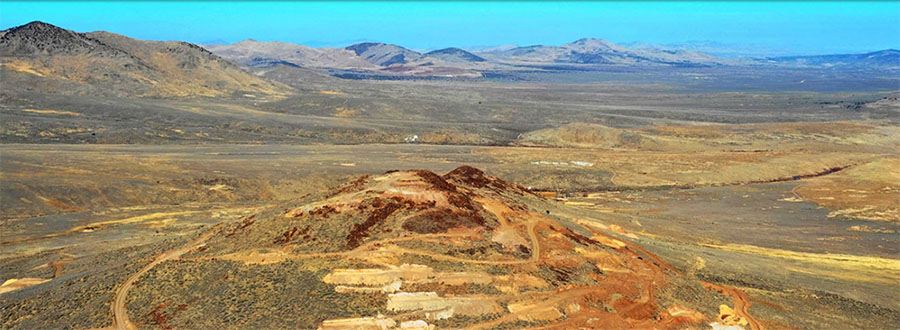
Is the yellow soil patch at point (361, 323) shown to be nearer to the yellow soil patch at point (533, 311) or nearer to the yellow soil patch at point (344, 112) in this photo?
the yellow soil patch at point (533, 311)

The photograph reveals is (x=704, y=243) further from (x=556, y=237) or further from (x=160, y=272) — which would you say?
(x=160, y=272)

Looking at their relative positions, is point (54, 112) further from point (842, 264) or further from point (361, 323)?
point (842, 264)

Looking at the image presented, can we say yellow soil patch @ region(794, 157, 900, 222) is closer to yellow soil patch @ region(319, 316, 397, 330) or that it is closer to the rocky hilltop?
the rocky hilltop

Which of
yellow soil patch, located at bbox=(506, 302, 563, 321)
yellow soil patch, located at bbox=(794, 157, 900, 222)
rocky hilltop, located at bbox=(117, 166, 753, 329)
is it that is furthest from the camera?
yellow soil patch, located at bbox=(794, 157, 900, 222)

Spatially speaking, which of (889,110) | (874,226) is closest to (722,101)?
(889,110)

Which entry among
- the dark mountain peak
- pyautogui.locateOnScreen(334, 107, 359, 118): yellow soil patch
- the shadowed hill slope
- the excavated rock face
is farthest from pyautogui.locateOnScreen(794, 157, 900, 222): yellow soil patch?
the dark mountain peak

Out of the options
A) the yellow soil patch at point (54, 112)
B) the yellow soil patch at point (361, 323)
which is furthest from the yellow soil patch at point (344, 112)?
the yellow soil patch at point (361, 323)
